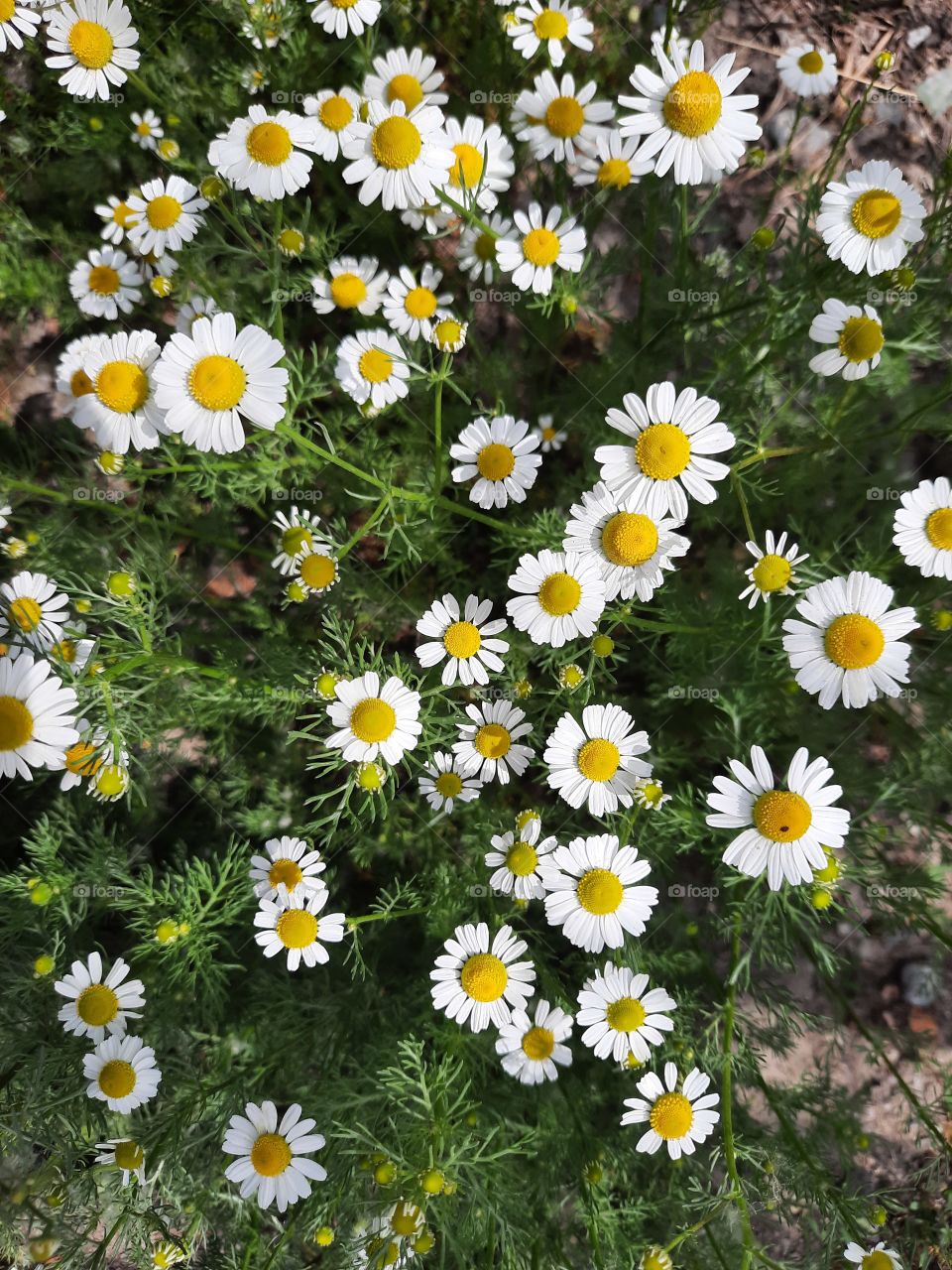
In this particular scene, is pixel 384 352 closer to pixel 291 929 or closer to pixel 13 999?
pixel 291 929

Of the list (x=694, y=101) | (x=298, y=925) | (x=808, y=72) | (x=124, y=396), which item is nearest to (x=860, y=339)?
(x=694, y=101)

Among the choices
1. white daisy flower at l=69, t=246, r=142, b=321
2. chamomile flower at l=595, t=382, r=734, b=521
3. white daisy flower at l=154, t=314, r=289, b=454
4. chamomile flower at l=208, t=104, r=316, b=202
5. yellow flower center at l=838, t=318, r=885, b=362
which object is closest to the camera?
white daisy flower at l=154, t=314, r=289, b=454

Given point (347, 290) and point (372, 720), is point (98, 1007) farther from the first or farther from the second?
point (347, 290)

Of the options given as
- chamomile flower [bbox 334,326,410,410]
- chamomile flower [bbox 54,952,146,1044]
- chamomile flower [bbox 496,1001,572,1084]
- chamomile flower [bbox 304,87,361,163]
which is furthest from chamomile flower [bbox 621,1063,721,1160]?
chamomile flower [bbox 304,87,361,163]

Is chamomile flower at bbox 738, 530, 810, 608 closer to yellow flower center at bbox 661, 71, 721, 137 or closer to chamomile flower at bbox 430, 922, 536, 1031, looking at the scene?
yellow flower center at bbox 661, 71, 721, 137

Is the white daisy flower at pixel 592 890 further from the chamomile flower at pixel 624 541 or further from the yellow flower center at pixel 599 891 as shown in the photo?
the chamomile flower at pixel 624 541
